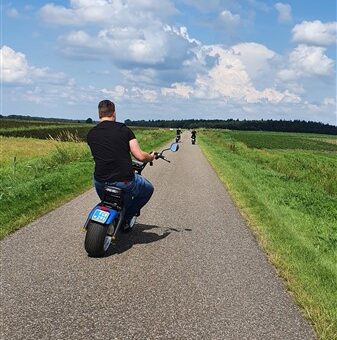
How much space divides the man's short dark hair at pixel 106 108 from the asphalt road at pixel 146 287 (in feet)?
6.74

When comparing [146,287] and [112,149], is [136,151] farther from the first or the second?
[146,287]

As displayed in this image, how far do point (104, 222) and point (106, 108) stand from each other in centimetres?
166

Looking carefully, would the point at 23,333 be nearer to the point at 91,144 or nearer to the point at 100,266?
the point at 100,266

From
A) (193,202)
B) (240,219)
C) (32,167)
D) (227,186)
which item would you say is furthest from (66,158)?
(240,219)

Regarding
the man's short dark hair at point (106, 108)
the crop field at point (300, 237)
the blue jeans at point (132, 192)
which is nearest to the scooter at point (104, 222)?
the blue jeans at point (132, 192)

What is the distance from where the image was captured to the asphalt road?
13.7 ft

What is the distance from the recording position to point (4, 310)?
439 cm

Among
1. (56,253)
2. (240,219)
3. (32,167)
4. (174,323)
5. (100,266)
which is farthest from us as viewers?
(32,167)

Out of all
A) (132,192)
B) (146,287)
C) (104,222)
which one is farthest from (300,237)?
(146,287)

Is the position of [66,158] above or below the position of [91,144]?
below

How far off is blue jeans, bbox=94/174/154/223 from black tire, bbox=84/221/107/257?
2.14 feet

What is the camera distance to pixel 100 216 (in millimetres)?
6285

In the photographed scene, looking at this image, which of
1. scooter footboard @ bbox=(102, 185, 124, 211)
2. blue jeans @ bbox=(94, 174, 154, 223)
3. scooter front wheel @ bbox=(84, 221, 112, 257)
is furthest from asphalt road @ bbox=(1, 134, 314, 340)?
scooter footboard @ bbox=(102, 185, 124, 211)

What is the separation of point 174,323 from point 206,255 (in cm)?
261
